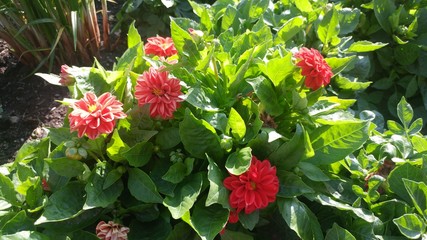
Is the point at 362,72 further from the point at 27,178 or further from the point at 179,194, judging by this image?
the point at 27,178

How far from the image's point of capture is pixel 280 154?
133 cm

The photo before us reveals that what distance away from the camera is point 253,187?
1249 mm

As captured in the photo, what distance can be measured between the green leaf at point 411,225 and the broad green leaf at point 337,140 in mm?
217

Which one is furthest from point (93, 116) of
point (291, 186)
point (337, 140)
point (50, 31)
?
point (50, 31)

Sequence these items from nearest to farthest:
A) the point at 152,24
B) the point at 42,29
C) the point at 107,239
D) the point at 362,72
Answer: the point at 107,239, the point at 362,72, the point at 42,29, the point at 152,24

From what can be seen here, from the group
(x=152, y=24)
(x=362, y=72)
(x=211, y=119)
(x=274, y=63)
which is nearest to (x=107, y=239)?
(x=211, y=119)

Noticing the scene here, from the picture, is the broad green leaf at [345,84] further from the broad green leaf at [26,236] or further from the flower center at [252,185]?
the broad green leaf at [26,236]

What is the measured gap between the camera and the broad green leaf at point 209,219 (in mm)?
1216

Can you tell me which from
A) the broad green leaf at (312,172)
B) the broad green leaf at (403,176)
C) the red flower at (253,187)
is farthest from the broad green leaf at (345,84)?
the red flower at (253,187)

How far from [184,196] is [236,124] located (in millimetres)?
229

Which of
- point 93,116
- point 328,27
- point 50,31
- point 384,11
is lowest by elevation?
point 50,31

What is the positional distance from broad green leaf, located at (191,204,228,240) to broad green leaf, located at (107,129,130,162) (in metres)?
0.24

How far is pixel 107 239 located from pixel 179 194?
21 centimetres

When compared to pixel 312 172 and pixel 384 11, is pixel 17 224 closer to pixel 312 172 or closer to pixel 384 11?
pixel 312 172
